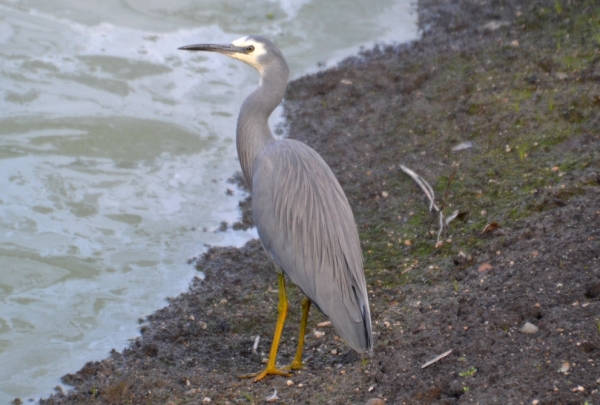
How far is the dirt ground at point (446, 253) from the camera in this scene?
13.0ft

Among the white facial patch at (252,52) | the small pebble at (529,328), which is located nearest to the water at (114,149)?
the white facial patch at (252,52)

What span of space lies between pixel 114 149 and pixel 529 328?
184 inches

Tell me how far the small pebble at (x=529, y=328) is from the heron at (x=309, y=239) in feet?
2.59

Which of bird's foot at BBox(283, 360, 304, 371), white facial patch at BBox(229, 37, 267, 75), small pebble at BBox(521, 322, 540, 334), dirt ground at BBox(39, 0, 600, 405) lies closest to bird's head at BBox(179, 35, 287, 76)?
white facial patch at BBox(229, 37, 267, 75)

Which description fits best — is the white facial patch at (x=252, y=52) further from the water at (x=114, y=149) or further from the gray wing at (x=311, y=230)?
the water at (x=114, y=149)

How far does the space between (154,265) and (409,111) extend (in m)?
2.85

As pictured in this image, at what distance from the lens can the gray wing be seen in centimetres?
441

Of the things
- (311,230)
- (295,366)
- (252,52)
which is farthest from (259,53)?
(295,366)

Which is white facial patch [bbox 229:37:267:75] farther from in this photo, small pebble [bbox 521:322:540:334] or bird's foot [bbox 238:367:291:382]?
small pebble [bbox 521:322:540:334]

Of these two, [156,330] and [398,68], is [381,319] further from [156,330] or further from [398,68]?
[398,68]

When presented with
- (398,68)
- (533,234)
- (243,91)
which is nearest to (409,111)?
(398,68)

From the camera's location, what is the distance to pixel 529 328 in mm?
3988

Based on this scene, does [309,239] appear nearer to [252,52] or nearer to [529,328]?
[529,328]

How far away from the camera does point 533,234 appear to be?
4.89 meters
